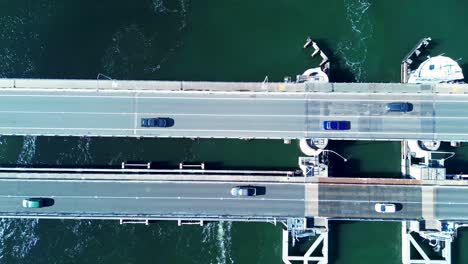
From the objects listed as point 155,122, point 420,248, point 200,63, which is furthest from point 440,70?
point 155,122

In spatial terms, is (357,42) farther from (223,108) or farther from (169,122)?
(169,122)

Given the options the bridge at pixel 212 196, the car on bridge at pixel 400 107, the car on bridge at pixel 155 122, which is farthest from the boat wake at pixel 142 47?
the car on bridge at pixel 400 107

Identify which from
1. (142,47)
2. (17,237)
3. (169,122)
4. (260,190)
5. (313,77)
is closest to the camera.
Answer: (169,122)

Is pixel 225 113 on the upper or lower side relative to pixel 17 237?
upper

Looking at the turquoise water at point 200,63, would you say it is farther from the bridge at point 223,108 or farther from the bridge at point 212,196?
the bridge at point 223,108

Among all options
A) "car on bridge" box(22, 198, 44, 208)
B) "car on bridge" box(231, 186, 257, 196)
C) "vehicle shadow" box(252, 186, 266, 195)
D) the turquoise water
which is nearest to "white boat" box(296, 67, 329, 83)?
the turquoise water

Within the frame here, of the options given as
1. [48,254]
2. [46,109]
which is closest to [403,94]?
[46,109]

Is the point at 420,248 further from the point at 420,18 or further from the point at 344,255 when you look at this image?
the point at 420,18

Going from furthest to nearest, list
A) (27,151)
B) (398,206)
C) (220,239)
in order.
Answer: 1. (27,151)
2. (220,239)
3. (398,206)

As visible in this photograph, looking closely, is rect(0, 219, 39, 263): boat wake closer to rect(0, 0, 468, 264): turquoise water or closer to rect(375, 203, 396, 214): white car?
rect(0, 0, 468, 264): turquoise water
